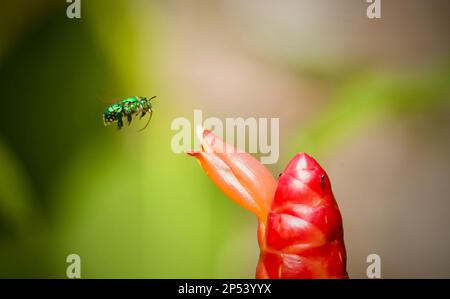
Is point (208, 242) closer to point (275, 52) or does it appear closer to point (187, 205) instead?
point (187, 205)

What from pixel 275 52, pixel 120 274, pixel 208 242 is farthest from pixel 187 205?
pixel 275 52

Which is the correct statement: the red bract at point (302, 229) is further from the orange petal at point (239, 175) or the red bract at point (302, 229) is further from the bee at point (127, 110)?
the bee at point (127, 110)

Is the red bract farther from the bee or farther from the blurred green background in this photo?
the bee

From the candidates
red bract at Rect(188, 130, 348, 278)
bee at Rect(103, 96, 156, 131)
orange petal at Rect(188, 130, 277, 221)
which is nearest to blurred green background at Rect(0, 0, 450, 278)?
bee at Rect(103, 96, 156, 131)

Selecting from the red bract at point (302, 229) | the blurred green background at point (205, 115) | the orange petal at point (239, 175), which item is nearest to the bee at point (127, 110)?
the blurred green background at point (205, 115)

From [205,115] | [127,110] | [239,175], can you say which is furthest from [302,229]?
[127,110]

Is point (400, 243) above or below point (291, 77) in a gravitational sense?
below
